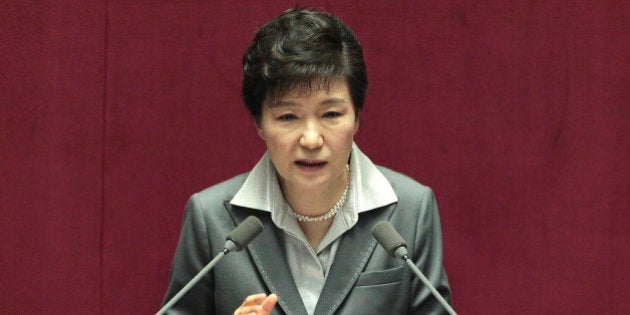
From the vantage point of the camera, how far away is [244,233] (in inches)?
53.8

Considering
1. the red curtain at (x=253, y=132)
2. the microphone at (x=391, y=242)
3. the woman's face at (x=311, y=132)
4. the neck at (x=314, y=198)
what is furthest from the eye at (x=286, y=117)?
the red curtain at (x=253, y=132)

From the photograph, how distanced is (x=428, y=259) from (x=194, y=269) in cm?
39

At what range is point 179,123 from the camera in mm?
1935

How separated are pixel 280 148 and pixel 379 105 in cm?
47

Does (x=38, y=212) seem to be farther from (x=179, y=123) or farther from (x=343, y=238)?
(x=343, y=238)

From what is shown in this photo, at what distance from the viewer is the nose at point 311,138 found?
4.90 feet

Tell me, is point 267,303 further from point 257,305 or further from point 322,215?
point 322,215

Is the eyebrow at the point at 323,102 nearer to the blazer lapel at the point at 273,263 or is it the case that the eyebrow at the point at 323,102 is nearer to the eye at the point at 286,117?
the eye at the point at 286,117

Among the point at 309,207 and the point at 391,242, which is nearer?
the point at 391,242

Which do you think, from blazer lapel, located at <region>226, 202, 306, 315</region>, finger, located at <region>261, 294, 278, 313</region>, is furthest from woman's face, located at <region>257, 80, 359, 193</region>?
finger, located at <region>261, 294, 278, 313</region>

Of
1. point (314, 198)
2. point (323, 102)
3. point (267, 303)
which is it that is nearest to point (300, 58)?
point (323, 102)

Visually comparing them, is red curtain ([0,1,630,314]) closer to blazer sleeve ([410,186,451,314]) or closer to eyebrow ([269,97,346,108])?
blazer sleeve ([410,186,451,314])

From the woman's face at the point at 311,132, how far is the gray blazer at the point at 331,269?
0.43ft

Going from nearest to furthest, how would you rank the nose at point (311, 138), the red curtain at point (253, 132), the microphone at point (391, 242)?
1. the microphone at point (391, 242)
2. the nose at point (311, 138)
3. the red curtain at point (253, 132)
